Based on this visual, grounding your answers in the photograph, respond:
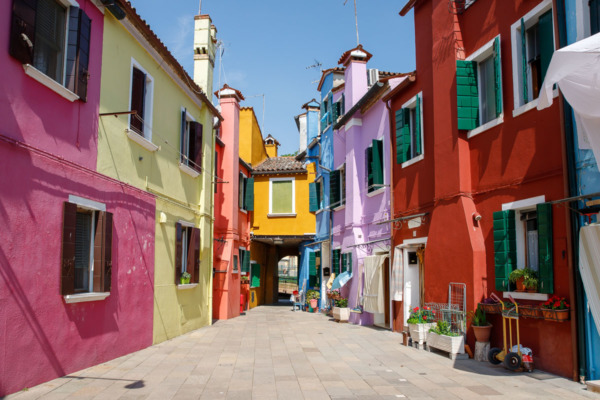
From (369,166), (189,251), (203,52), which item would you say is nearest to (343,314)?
(369,166)

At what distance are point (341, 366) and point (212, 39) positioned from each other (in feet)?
37.3

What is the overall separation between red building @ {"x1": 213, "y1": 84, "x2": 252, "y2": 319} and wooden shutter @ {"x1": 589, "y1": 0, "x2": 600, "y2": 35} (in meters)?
12.9

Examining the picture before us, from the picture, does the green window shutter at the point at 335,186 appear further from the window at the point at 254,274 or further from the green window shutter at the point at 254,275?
the green window shutter at the point at 254,275

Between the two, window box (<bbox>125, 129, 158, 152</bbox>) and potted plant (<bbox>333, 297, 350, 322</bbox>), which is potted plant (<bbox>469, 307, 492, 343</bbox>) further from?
potted plant (<bbox>333, 297, 350, 322</bbox>)

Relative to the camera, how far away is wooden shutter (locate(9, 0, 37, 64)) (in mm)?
6519

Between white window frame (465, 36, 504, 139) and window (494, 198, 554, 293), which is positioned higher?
white window frame (465, 36, 504, 139)

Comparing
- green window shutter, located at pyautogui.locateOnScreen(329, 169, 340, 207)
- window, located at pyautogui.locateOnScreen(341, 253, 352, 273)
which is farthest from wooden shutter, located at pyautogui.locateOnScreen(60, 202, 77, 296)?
green window shutter, located at pyautogui.locateOnScreen(329, 169, 340, 207)

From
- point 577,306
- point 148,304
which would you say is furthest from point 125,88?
point 577,306

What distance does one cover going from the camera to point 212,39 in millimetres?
16266

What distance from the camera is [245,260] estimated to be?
22.2 meters

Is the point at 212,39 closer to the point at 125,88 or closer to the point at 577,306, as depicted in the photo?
the point at 125,88

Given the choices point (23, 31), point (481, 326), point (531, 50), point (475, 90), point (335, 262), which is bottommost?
point (481, 326)

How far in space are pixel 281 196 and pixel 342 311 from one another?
9.02 m

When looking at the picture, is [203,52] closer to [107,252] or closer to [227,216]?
[227,216]
